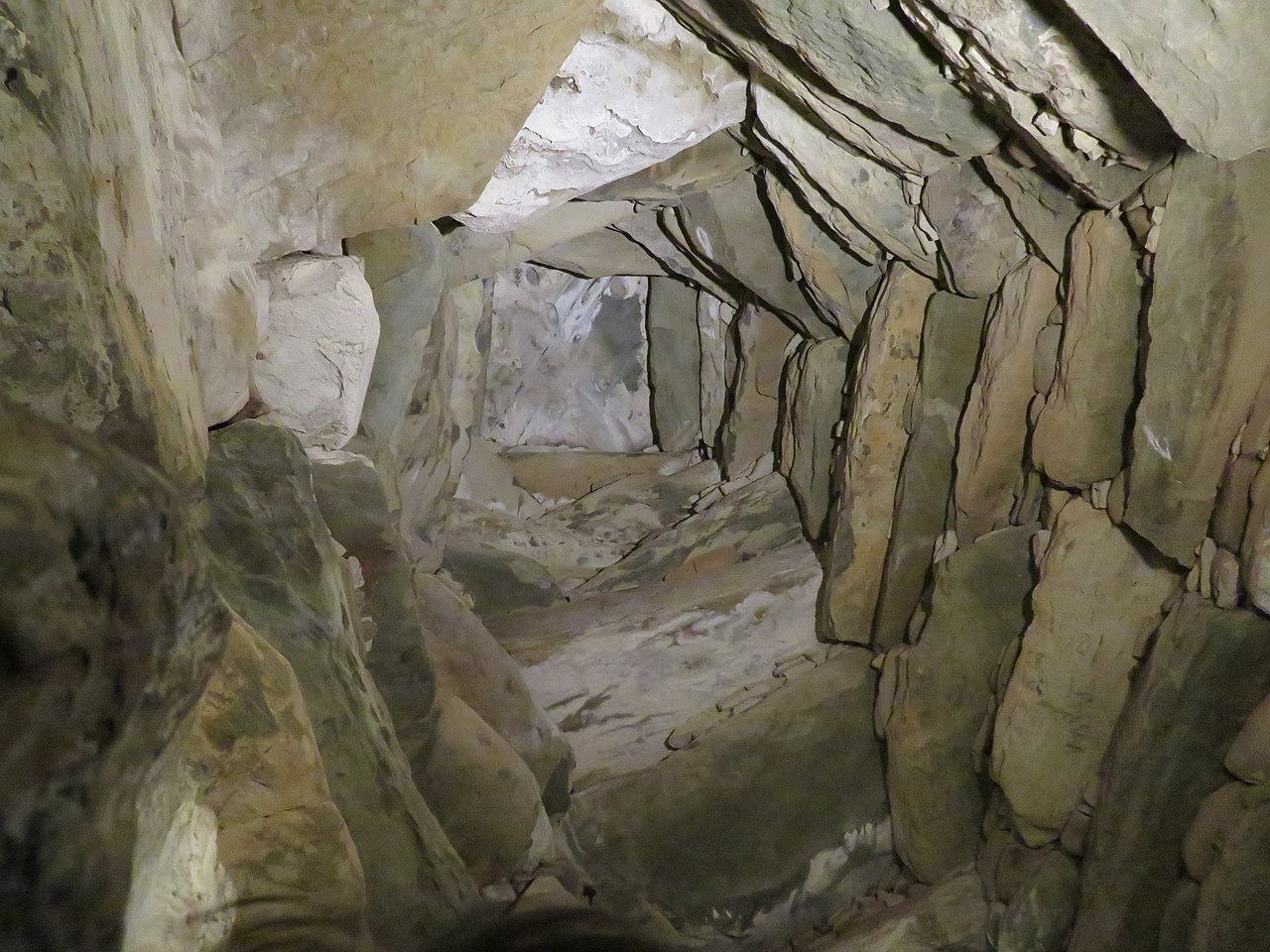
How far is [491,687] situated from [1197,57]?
8.47 feet

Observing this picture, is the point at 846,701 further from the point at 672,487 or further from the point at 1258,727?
the point at 672,487

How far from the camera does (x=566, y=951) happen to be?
7.92ft

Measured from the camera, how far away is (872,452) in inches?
127

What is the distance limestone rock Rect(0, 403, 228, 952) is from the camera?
82 cm

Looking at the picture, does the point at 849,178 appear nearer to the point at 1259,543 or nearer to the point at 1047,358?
the point at 1047,358

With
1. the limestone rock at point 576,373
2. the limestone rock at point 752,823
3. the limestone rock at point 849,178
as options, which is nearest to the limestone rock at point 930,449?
the limestone rock at point 849,178

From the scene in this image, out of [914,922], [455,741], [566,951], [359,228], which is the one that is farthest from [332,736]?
[914,922]

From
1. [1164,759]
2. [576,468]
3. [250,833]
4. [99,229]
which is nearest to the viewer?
[99,229]

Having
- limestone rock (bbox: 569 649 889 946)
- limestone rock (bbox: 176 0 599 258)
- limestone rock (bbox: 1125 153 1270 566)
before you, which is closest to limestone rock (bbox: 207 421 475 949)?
limestone rock (bbox: 176 0 599 258)

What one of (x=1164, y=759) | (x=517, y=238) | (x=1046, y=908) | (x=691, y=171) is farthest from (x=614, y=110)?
(x=1046, y=908)

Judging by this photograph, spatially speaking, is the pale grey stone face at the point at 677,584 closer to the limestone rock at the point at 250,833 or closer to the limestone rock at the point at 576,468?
the limestone rock at the point at 250,833

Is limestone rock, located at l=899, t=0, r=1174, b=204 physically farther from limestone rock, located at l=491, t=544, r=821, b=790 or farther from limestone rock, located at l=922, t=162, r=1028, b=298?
limestone rock, located at l=491, t=544, r=821, b=790

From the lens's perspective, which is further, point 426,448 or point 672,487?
point 672,487

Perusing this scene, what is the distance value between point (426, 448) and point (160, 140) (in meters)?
2.02
